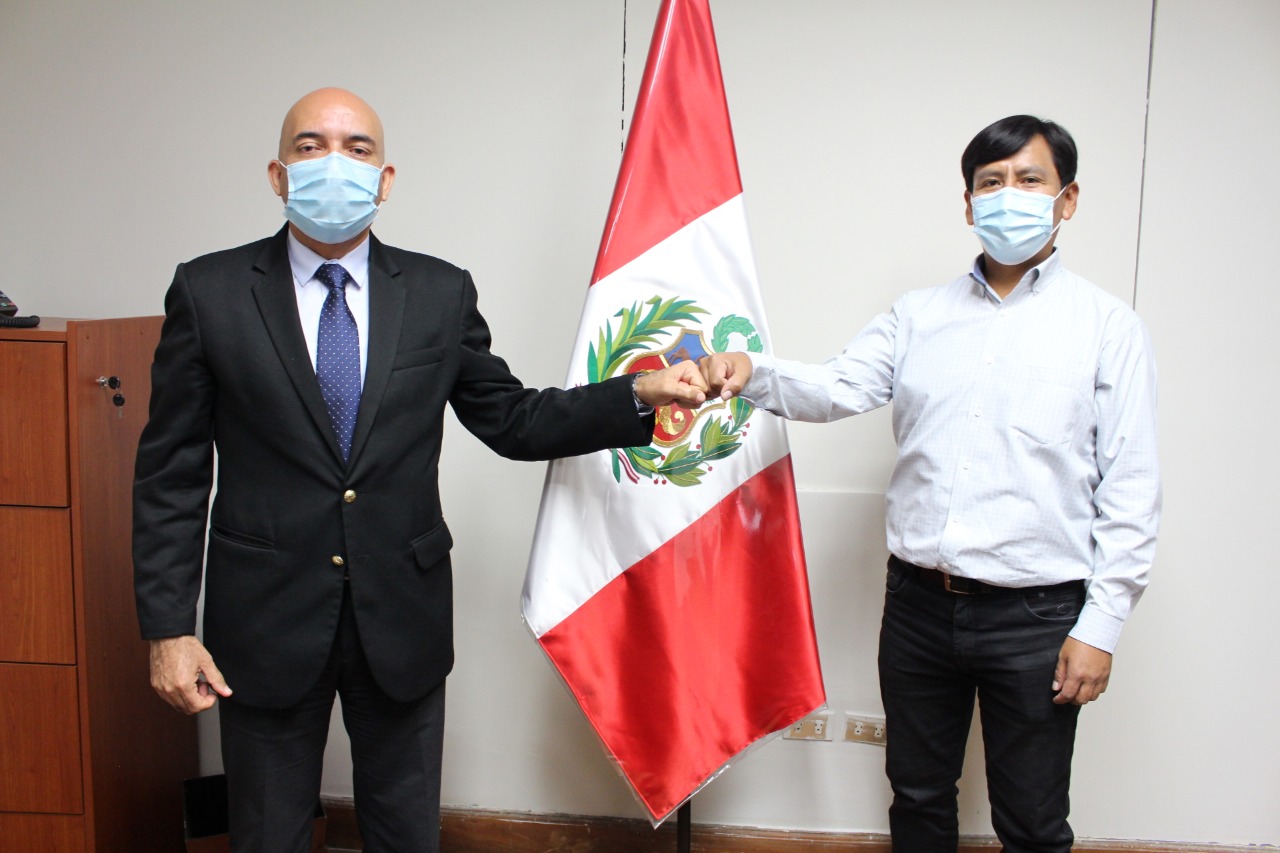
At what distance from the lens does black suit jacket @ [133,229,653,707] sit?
4.50ft

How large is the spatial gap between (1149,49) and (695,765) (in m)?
1.99

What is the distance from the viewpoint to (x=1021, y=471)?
61.1 inches

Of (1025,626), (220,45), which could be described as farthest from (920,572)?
(220,45)

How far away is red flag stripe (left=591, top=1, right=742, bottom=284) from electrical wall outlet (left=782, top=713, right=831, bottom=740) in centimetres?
132

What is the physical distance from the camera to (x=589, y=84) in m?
2.17

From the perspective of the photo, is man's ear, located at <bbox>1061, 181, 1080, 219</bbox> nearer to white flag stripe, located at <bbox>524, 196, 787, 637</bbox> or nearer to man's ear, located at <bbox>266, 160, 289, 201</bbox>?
white flag stripe, located at <bbox>524, 196, 787, 637</bbox>

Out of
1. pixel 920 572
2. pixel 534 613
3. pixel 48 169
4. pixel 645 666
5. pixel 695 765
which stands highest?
pixel 48 169

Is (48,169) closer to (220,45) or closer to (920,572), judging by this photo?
(220,45)

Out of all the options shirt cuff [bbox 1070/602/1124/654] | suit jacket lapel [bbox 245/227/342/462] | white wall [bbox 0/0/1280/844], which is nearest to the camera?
suit jacket lapel [bbox 245/227/342/462]

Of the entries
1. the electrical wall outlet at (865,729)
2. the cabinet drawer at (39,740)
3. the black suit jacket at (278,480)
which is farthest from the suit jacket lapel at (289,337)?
the electrical wall outlet at (865,729)

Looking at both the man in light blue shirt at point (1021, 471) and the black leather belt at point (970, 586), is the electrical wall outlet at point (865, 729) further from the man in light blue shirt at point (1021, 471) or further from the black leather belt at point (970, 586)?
the black leather belt at point (970, 586)

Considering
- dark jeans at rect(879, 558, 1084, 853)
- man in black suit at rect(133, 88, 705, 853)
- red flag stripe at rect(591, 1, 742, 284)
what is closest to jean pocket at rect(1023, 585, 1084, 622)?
dark jeans at rect(879, 558, 1084, 853)

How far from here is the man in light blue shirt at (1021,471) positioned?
1.53 meters

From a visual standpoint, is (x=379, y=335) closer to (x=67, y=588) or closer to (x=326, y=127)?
(x=326, y=127)
